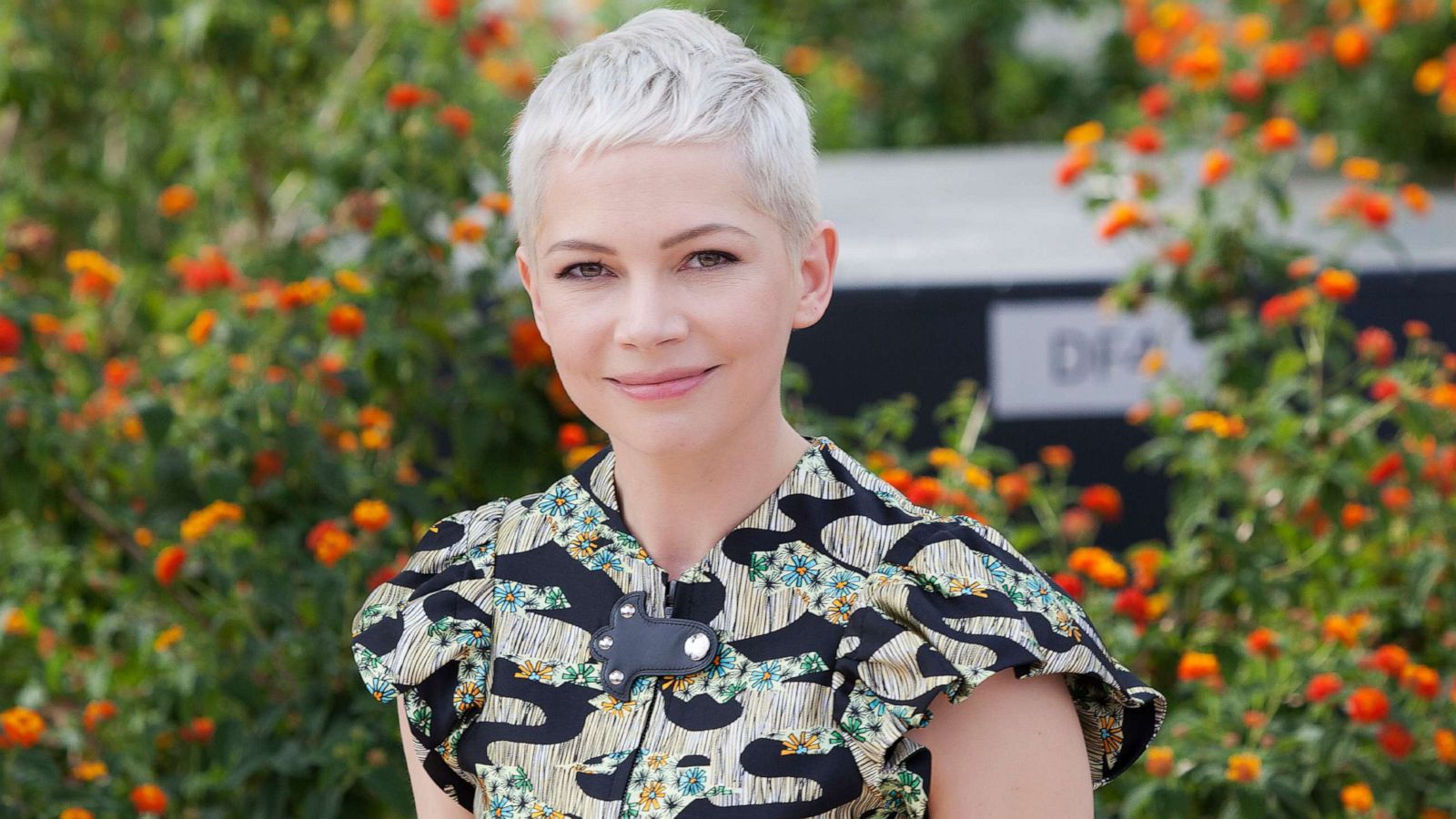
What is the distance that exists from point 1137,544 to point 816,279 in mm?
1905

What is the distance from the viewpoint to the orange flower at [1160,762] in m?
1.69

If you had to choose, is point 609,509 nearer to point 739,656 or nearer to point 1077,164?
point 739,656

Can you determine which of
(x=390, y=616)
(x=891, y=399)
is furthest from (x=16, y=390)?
(x=891, y=399)

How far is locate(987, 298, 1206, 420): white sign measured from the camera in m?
2.74

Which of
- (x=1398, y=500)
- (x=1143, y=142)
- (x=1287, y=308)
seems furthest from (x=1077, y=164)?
(x=1398, y=500)

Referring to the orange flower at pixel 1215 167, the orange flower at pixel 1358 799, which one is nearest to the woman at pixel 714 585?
the orange flower at pixel 1358 799

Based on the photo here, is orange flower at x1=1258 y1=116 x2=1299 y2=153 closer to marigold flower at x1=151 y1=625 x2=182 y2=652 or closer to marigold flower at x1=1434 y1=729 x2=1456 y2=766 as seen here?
marigold flower at x1=1434 y1=729 x2=1456 y2=766

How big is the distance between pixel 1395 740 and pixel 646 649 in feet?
3.43

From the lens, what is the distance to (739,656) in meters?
1.08

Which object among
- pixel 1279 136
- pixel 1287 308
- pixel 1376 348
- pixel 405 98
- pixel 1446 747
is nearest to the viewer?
pixel 1446 747

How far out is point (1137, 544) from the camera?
289 cm

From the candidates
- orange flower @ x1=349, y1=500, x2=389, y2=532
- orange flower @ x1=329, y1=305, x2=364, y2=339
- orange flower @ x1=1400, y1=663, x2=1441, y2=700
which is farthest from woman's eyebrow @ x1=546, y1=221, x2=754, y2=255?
orange flower @ x1=1400, y1=663, x2=1441, y2=700

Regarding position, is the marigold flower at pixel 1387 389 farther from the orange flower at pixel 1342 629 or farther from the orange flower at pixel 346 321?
the orange flower at pixel 346 321

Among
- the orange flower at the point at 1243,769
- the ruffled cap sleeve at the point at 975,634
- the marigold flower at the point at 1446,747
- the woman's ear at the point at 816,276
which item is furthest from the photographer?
the marigold flower at the point at 1446,747
